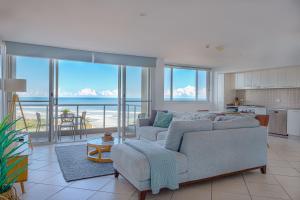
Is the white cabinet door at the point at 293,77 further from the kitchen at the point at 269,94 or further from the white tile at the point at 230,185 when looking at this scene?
the white tile at the point at 230,185

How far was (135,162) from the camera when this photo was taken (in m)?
2.47

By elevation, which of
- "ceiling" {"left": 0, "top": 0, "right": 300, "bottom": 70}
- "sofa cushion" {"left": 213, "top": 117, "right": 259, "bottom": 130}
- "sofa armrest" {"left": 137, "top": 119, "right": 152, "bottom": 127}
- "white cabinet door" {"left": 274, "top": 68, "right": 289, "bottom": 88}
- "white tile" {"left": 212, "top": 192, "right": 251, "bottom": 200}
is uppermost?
"ceiling" {"left": 0, "top": 0, "right": 300, "bottom": 70}

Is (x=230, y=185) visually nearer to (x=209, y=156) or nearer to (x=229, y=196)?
(x=229, y=196)

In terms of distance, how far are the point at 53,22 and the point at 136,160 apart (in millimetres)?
2576

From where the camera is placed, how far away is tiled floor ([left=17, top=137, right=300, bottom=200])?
8.59 feet

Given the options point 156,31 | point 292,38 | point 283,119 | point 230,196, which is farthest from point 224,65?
point 230,196

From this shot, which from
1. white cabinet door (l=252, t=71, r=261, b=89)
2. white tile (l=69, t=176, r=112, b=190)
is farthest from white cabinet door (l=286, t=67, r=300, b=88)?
white tile (l=69, t=176, r=112, b=190)

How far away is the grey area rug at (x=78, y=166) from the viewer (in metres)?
3.28

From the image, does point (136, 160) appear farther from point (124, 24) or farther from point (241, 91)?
point (241, 91)

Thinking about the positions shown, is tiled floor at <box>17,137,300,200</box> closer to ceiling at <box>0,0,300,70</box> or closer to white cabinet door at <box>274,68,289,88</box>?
ceiling at <box>0,0,300,70</box>

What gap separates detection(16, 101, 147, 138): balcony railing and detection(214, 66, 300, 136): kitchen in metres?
3.52

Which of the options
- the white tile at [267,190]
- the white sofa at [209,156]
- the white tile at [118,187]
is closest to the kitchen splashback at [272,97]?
the white sofa at [209,156]

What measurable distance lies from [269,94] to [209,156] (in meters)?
5.62

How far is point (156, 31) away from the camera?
154 inches
